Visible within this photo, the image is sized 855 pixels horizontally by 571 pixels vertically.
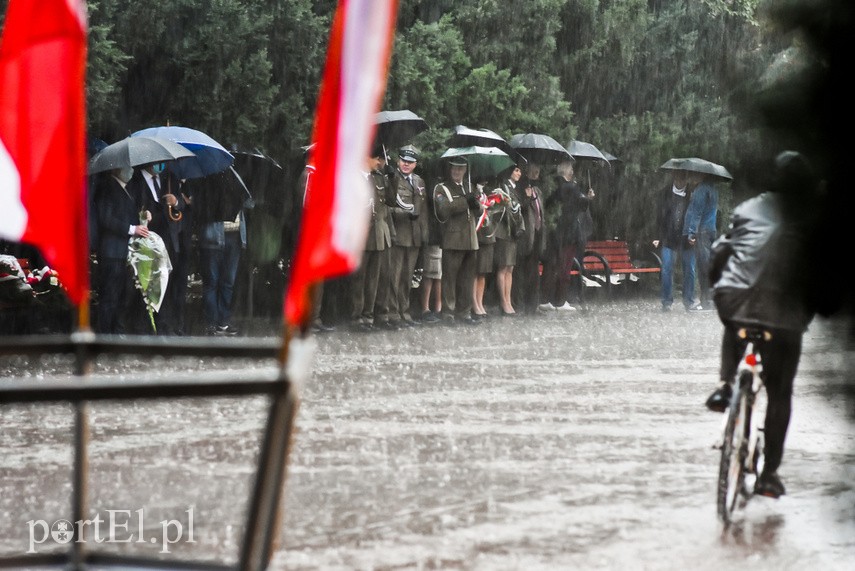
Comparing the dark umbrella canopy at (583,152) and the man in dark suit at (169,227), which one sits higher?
the dark umbrella canopy at (583,152)

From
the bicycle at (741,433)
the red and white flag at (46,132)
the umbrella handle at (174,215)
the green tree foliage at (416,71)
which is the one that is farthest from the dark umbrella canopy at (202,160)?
the red and white flag at (46,132)

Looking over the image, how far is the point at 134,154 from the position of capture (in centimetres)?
1442

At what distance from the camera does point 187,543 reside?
239 inches

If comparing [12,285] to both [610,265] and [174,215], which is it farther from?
[610,265]

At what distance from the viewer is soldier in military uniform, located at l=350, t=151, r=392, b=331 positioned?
58.4 ft

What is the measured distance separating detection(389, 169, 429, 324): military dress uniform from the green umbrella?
77.8 inches

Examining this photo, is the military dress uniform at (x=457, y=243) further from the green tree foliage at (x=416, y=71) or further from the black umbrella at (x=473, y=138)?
the green tree foliage at (x=416, y=71)

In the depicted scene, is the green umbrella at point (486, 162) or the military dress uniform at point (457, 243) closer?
the military dress uniform at point (457, 243)

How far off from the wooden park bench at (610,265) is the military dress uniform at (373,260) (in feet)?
28.4

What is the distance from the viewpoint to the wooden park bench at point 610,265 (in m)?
26.9

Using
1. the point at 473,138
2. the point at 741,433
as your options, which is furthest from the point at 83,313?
the point at 473,138

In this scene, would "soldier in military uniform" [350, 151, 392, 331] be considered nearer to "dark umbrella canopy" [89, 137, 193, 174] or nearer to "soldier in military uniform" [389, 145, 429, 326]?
"soldier in military uniform" [389, 145, 429, 326]

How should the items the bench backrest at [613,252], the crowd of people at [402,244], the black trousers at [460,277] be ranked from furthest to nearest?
the bench backrest at [613,252], the black trousers at [460,277], the crowd of people at [402,244]

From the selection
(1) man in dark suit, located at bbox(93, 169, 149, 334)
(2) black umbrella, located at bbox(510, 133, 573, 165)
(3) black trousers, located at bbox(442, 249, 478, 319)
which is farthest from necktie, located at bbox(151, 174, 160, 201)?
(2) black umbrella, located at bbox(510, 133, 573, 165)
